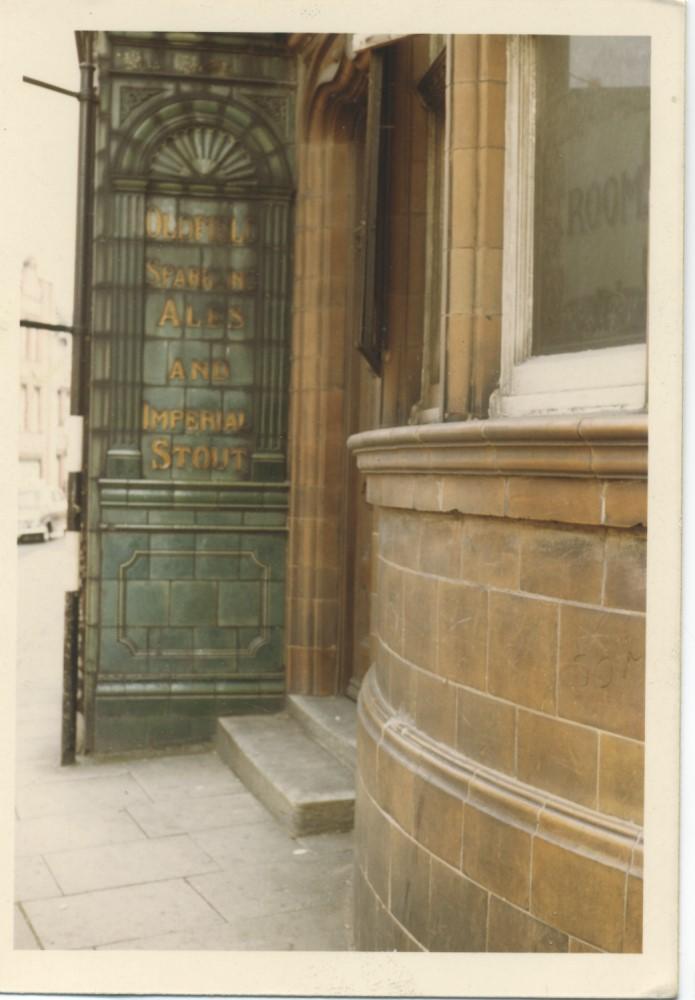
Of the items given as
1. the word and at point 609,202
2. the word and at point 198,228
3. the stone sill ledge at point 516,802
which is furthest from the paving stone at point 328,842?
the word and at point 198,228

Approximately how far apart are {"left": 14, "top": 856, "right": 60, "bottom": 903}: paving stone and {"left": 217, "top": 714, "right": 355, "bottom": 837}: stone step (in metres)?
1.17

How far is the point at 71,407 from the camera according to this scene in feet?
21.5

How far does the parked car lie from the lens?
9234 mm

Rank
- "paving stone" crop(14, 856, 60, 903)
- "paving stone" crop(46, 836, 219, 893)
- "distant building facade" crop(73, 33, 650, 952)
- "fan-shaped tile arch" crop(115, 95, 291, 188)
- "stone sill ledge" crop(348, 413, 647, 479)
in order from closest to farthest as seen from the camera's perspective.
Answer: "stone sill ledge" crop(348, 413, 647, 479)
"distant building facade" crop(73, 33, 650, 952)
"paving stone" crop(14, 856, 60, 903)
"paving stone" crop(46, 836, 219, 893)
"fan-shaped tile arch" crop(115, 95, 291, 188)

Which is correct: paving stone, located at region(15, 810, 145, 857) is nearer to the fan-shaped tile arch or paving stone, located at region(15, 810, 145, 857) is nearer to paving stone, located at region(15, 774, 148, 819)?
paving stone, located at region(15, 774, 148, 819)

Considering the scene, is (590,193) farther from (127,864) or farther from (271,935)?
(127,864)

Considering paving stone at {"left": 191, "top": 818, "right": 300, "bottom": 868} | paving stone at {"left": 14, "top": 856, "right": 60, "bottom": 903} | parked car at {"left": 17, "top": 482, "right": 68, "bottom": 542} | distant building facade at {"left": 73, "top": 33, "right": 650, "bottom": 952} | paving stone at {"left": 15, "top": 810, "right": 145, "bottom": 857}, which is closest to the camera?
distant building facade at {"left": 73, "top": 33, "right": 650, "bottom": 952}

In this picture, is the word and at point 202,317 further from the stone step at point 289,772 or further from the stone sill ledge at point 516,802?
the stone sill ledge at point 516,802

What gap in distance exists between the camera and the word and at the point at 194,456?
22.6 ft

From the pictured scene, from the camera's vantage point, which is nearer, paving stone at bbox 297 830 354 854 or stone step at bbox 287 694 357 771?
paving stone at bbox 297 830 354 854

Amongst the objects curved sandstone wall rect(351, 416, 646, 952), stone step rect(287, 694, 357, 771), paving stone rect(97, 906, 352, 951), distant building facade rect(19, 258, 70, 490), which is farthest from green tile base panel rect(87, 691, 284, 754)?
curved sandstone wall rect(351, 416, 646, 952)

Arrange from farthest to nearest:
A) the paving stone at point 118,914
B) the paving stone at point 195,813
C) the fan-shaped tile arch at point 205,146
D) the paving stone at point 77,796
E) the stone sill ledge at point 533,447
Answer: the fan-shaped tile arch at point 205,146 < the paving stone at point 77,796 < the paving stone at point 195,813 < the paving stone at point 118,914 < the stone sill ledge at point 533,447

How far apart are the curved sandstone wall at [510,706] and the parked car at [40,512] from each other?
17.8 ft

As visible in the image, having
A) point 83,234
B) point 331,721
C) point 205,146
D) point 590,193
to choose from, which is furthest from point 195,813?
point 205,146
